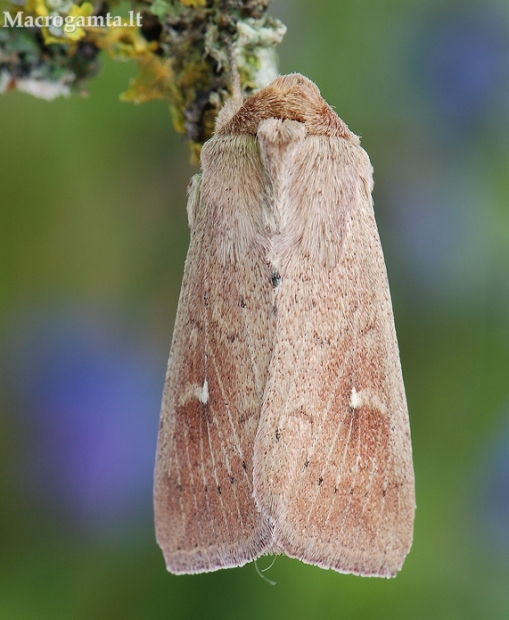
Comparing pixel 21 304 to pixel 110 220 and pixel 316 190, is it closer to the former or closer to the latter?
pixel 110 220

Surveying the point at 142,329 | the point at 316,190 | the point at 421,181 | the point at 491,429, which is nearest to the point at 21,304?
the point at 142,329

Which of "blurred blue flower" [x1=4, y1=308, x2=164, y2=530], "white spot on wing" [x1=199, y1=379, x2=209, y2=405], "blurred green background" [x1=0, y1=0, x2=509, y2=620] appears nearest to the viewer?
"white spot on wing" [x1=199, y1=379, x2=209, y2=405]

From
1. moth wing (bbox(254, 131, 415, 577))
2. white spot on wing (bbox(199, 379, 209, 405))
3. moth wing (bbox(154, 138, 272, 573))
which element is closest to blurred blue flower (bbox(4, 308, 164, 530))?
moth wing (bbox(154, 138, 272, 573))

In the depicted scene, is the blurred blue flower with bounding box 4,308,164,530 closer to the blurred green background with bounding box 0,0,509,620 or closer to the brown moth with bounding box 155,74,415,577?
the blurred green background with bounding box 0,0,509,620

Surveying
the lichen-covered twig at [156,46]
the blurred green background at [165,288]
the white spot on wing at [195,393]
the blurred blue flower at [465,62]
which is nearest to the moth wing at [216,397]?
the white spot on wing at [195,393]

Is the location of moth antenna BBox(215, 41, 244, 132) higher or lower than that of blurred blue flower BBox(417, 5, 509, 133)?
lower

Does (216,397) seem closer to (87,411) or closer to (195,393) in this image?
(195,393)

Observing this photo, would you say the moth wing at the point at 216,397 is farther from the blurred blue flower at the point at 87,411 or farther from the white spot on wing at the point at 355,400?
the blurred blue flower at the point at 87,411
